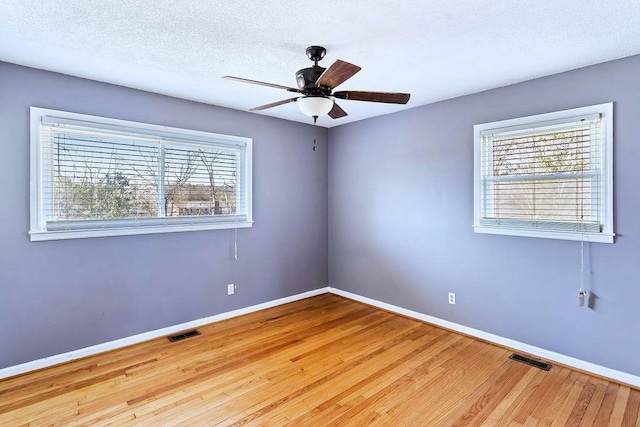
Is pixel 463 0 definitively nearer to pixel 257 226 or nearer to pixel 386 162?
pixel 386 162

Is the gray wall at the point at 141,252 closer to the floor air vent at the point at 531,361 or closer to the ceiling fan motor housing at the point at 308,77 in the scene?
the ceiling fan motor housing at the point at 308,77

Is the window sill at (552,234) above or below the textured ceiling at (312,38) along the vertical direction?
below

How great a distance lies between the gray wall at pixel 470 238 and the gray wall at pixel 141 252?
2.10 ft

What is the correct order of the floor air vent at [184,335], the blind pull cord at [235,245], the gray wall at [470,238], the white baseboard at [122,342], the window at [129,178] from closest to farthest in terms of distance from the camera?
1. the gray wall at [470,238]
2. the white baseboard at [122,342]
3. the window at [129,178]
4. the floor air vent at [184,335]
5. the blind pull cord at [235,245]

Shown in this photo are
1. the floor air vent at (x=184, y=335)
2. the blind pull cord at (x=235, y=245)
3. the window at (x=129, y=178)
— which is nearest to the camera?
the window at (x=129, y=178)

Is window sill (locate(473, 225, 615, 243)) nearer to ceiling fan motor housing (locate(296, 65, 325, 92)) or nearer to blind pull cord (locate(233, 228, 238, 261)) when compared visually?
ceiling fan motor housing (locate(296, 65, 325, 92))

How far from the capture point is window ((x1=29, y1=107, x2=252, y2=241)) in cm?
273

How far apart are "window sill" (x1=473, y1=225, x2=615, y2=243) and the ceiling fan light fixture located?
2.03m

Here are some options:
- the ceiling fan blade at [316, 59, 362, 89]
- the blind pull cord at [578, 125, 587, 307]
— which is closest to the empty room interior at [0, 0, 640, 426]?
the blind pull cord at [578, 125, 587, 307]

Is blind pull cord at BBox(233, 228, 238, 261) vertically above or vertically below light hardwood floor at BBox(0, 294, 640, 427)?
above

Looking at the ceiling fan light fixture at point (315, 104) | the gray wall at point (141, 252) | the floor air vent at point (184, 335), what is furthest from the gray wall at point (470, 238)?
the floor air vent at point (184, 335)

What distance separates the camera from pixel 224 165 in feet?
12.5

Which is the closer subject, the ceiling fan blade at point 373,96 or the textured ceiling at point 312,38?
the textured ceiling at point 312,38

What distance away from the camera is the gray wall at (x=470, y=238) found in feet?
8.21
